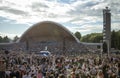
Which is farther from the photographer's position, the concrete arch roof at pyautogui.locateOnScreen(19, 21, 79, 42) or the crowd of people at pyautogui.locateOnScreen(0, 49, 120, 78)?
the concrete arch roof at pyautogui.locateOnScreen(19, 21, 79, 42)

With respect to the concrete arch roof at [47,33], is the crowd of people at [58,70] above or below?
below

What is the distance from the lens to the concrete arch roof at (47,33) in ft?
274

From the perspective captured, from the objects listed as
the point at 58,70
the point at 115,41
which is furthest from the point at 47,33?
the point at 58,70

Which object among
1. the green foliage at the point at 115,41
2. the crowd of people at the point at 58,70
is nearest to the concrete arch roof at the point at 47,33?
the green foliage at the point at 115,41

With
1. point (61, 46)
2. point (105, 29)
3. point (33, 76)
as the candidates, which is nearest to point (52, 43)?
point (61, 46)

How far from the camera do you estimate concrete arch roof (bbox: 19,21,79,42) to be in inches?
3292

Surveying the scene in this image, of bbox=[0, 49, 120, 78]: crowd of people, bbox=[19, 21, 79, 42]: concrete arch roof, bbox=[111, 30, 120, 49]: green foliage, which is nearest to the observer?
bbox=[0, 49, 120, 78]: crowd of people

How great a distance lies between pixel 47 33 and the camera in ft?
302

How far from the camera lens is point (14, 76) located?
1545 cm

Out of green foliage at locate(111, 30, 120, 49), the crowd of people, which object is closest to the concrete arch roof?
green foliage at locate(111, 30, 120, 49)

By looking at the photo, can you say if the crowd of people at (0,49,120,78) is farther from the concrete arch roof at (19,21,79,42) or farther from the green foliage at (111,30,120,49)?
the green foliage at (111,30,120,49)

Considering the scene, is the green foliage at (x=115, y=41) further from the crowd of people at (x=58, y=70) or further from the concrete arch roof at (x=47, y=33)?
the crowd of people at (x=58, y=70)

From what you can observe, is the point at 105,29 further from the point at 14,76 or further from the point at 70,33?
the point at 14,76

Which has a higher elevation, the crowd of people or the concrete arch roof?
the concrete arch roof
